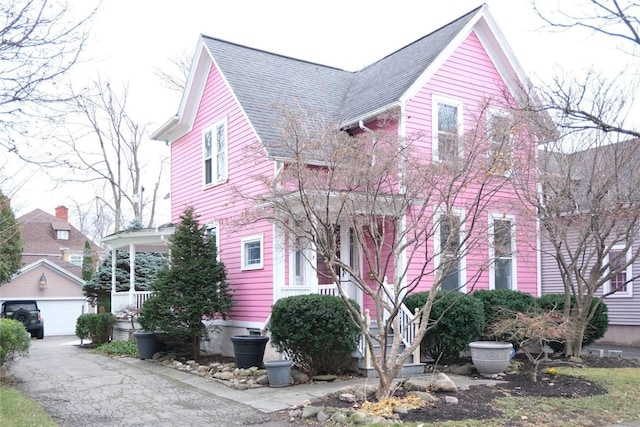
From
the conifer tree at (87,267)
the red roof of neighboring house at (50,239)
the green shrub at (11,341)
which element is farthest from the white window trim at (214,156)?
the red roof of neighboring house at (50,239)

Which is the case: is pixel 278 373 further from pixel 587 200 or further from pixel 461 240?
pixel 587 200

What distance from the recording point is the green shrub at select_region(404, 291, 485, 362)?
11.8 meters

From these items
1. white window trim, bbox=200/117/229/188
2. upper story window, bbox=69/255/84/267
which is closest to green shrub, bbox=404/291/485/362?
white window trim, bbox=200/117/229/188

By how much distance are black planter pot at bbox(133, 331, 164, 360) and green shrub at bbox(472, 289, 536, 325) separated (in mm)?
7442

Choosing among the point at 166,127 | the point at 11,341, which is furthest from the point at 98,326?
the point at 11,341

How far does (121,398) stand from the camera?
9680 mm

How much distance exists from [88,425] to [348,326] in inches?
184

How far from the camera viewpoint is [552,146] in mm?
12828

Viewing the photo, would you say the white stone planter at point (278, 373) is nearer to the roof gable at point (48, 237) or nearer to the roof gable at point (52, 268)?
the roof gable at point (52, 268)

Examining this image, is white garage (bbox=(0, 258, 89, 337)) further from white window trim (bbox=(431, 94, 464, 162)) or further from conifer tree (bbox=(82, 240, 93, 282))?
white window trim (bbox=(431, 94, 464, 162))

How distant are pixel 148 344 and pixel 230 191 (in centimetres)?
413

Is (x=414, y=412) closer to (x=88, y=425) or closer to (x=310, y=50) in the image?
(x=88, y=425)

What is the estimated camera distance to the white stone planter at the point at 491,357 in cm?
1112

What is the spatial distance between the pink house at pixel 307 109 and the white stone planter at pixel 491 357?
218 centimetres
